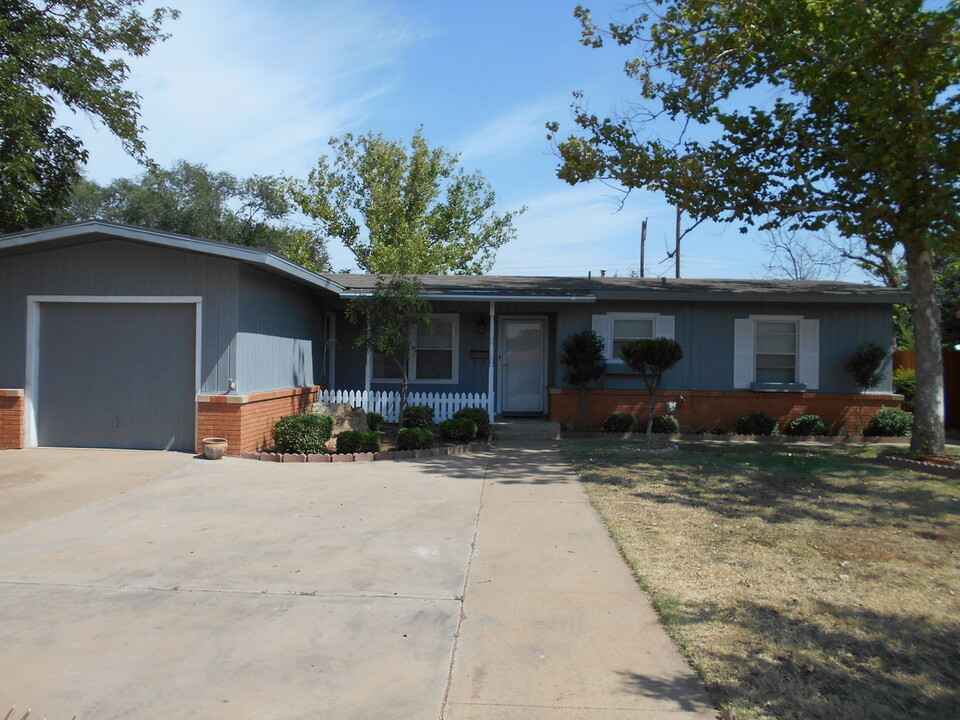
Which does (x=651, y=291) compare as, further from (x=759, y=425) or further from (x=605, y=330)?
(x=759, y=425)

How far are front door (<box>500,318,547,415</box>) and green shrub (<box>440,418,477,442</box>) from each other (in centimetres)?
302

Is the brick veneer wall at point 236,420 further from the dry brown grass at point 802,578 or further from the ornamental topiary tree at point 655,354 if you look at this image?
the ornamental topiary tree at point 655,354

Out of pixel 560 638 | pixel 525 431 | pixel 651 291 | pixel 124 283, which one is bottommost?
pixel 560 638

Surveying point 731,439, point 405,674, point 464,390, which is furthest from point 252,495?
point 731,439

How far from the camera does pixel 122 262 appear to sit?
10211 mm

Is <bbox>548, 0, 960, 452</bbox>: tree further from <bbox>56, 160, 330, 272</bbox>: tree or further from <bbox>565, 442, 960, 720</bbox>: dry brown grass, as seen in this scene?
<bbox>56, 160, 330, 272</bbox>: tree

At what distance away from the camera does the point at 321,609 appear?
4.57 meters

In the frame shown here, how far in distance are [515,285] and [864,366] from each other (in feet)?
23.3

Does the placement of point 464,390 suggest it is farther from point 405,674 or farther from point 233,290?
point 405,674

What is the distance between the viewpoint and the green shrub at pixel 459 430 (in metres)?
11.6

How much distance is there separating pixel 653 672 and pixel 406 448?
7.48 meters

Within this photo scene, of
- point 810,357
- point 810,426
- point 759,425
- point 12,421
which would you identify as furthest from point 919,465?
point 12,421

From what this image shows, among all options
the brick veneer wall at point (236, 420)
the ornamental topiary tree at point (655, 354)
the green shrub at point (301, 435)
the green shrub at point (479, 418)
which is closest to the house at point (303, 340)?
the brick veneer wall at point (236, 420)

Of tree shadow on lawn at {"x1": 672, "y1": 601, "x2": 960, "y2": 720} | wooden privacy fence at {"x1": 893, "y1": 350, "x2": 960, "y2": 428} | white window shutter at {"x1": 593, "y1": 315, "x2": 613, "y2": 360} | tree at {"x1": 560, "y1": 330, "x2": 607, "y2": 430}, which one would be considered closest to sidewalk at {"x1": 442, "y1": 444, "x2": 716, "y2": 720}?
tree shadow on lawn at {"x1": 672, "y1": 601, "x2": 960, "y2": 720}
